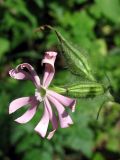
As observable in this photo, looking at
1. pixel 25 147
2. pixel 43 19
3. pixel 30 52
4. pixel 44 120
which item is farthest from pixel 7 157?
pixel 44 120

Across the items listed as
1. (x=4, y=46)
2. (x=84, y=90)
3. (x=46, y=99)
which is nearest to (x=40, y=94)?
(x=46, y=99)

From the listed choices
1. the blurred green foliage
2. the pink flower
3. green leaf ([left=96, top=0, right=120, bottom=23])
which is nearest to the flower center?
the pink flower

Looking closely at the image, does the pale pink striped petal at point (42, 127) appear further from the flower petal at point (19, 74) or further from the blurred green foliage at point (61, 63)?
the blurred green foliage at point (61, 63)

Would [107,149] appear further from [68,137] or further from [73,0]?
[73,0]

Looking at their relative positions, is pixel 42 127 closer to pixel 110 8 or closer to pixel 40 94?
pixel 40 94

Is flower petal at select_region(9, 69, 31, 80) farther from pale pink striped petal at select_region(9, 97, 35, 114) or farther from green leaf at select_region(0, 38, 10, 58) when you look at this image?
green leaf at select_region(0, 38, 10, 58)

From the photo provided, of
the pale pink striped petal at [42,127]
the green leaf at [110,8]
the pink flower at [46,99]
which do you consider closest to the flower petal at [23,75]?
the pink flower at [46,99]
